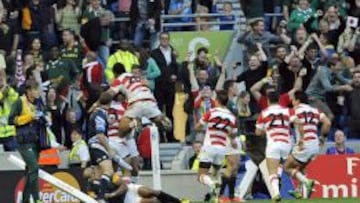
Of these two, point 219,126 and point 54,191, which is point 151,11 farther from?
point 219,126

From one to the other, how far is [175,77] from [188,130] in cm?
111

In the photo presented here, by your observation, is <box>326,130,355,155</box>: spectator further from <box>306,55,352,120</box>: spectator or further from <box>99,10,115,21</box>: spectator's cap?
<box>99,10,115,21</box>: spectator's cap

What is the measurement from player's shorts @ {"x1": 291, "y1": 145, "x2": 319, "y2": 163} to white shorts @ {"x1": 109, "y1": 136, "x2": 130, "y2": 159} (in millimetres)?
3019

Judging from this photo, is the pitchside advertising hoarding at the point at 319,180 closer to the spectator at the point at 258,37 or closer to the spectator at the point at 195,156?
the spectator at the point at 195,156

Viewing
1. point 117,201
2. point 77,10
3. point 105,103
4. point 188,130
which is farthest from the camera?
point 77,10

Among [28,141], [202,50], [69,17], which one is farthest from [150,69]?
[28,141]

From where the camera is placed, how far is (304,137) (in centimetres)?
2805

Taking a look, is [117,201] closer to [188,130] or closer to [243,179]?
[243,179]

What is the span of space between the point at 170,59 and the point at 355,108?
160 inches

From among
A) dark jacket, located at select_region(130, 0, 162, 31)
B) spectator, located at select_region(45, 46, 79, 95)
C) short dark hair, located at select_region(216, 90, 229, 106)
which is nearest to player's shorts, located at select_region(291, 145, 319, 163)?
short dark hair, located at select_region(216, 90, 229, 106)

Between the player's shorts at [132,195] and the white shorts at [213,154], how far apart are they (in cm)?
509

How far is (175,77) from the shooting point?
104ft

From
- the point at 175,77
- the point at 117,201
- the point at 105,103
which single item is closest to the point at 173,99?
the point at 175,77

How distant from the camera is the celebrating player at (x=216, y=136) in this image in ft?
90.6
